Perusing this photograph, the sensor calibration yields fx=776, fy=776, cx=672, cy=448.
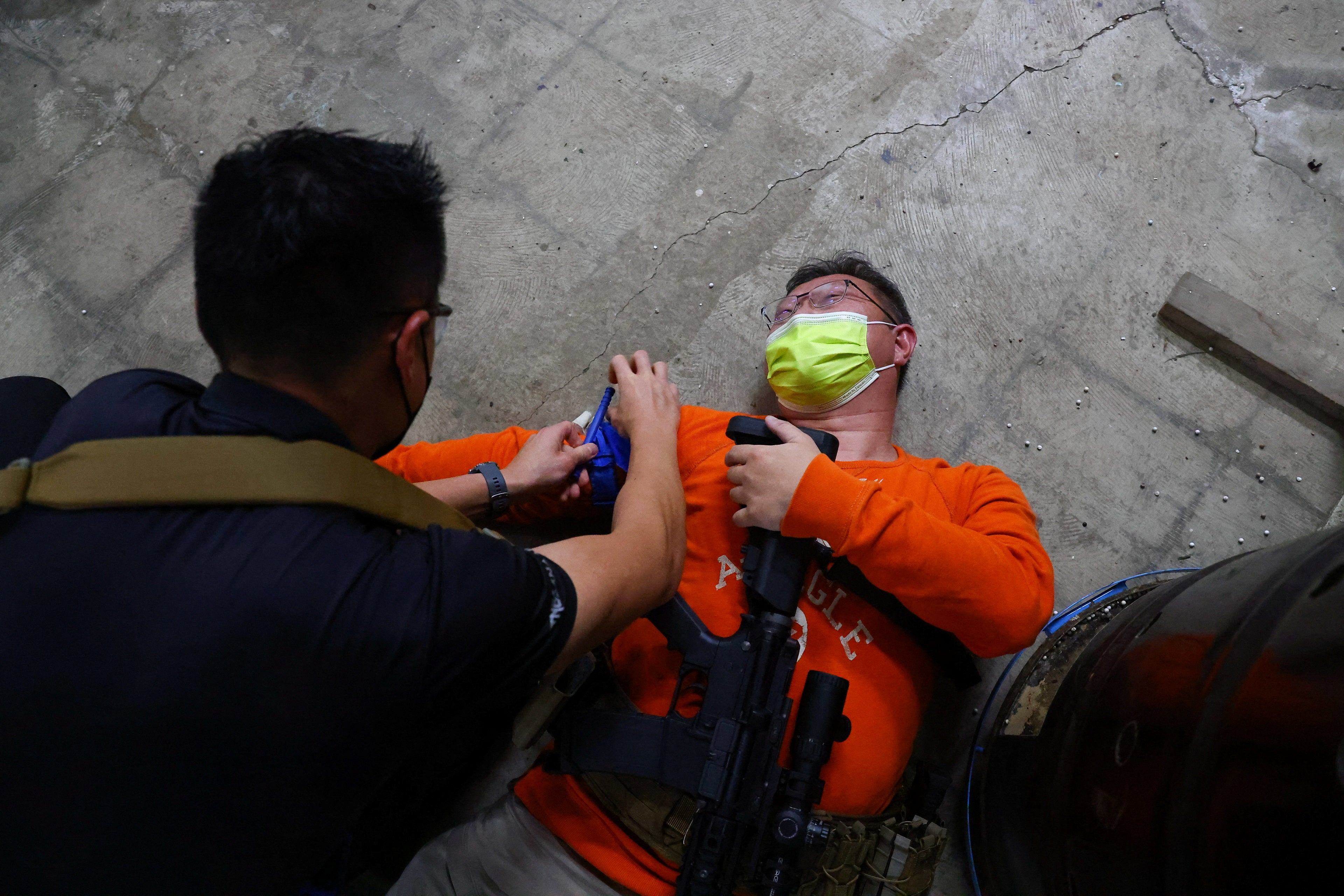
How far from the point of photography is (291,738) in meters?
1.24

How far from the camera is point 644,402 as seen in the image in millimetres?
2326

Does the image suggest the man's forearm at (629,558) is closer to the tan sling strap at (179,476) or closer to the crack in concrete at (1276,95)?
the tan sling strap at (179,476)

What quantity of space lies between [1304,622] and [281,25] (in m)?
3.75

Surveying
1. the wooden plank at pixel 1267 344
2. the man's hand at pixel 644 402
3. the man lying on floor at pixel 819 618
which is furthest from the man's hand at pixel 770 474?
the wooden plank at pixel 1267 344

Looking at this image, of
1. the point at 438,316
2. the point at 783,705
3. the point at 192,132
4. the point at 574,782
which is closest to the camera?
the point at 438,316

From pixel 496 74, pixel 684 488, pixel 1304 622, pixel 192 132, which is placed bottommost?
pixel 684 488

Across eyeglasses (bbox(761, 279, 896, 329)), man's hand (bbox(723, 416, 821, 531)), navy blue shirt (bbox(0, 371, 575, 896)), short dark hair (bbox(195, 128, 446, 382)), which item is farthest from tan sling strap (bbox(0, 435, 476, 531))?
eyeglasses (bbox(761, 279, 896, 329))

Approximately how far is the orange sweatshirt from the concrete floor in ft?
1.92

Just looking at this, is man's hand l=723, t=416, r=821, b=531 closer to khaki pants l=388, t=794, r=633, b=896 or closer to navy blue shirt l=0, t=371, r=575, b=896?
navy blue shirt l=0, t=371, r=575, b=896

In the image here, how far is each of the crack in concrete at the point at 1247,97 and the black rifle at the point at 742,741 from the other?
2422mm

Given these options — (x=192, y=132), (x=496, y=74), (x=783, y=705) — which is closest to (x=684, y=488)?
(x=783, y=705)

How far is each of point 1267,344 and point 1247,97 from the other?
3.25 ft

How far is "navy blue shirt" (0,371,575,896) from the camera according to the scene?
121 centimetres

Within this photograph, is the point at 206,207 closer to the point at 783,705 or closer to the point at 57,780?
the point at 57,780
